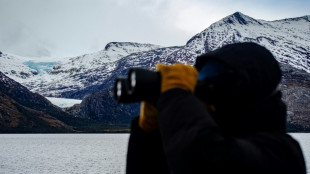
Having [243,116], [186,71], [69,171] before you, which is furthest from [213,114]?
[69,171]

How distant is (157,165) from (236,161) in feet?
1.72

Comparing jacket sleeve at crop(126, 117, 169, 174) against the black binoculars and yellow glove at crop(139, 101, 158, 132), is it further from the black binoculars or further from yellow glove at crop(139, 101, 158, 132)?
the black binoculars

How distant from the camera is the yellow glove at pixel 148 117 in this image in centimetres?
143

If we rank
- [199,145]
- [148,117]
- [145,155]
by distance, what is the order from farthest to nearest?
[145,155] → [148,117] → [199,145]

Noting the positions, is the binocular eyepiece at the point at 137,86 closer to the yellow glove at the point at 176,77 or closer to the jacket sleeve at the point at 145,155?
the yellow glove at the point at 176,77

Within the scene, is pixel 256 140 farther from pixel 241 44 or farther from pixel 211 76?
pixel 241 44

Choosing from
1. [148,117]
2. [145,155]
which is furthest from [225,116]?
[145,155]

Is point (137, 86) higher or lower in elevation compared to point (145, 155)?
higher

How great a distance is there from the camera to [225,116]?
1508mm

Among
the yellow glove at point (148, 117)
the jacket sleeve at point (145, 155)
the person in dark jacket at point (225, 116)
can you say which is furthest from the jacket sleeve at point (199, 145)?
the jacket sleeve at point (145, 155)

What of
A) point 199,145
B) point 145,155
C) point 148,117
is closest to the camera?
point 199,145

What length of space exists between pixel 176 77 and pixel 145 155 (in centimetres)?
53

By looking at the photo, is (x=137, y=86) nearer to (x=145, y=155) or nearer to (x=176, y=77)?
(x=176, y=77)

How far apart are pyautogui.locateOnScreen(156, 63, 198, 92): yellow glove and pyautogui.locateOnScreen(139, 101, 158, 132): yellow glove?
135mm
